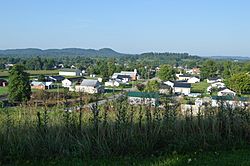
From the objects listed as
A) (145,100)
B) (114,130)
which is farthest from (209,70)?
(114,130)

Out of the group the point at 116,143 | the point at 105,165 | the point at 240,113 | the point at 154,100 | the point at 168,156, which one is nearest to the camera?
the point at 105,165

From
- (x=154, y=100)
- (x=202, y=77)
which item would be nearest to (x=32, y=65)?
(x=202, y=77)

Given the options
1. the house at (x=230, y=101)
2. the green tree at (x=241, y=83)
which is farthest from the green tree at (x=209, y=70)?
the house at (x=230, y=101)

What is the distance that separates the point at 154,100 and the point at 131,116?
3.65 feet

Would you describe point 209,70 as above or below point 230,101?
below

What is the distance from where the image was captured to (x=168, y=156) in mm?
5082

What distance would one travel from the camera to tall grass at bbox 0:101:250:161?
5301 millimetres

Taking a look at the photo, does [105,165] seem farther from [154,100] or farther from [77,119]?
[154,100]

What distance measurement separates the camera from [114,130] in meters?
5.60

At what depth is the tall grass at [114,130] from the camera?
17.4 ft

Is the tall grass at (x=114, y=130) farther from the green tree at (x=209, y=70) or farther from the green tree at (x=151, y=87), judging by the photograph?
the green tree at (x=209, y=70)

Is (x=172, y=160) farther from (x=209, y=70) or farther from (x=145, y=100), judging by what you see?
(x=209, y=70)

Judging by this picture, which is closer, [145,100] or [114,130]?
[114,130]

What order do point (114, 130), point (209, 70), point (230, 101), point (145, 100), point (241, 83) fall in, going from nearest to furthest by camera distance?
point (114, 130), point (145, 100), point (230, 101), point (241, 83), point (209, 70)
